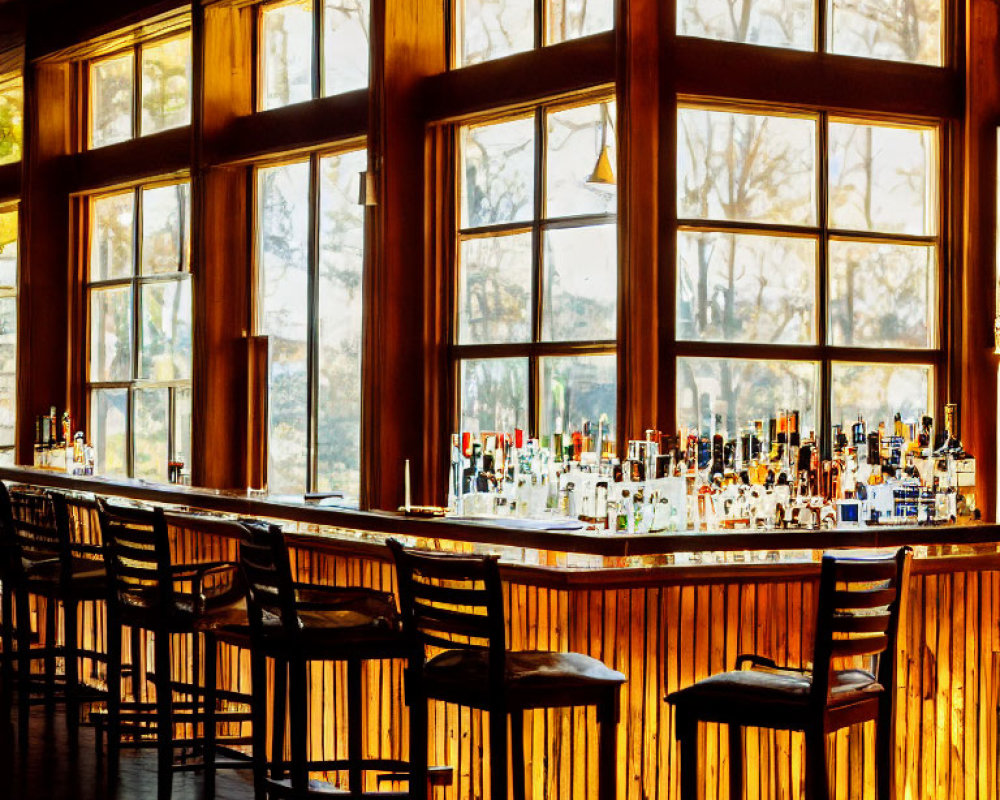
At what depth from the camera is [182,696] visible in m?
6.51

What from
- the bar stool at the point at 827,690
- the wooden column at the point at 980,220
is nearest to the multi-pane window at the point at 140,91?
the wooden column at the point at 980,220

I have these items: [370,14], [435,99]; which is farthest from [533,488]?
[370,14]

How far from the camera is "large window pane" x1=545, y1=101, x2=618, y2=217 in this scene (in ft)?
20.7

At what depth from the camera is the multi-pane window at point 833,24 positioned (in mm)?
6203

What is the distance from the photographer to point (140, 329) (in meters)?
9.17

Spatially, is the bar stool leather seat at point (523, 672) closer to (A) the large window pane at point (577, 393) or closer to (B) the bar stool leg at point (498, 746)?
(B) the bar stool leg at point (498, 746)

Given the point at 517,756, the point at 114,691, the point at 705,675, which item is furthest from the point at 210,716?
the point at 705,675

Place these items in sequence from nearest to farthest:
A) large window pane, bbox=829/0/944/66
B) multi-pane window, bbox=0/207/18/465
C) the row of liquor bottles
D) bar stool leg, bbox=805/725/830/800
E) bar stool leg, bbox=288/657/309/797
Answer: bar stool leg, bbox=805/725/830/800, bar stool leg, bbox=288/657/309/797, the row of liquor bottles, large window pane, bbox=829/0/944/66, multi-pane window, bbox=0/207/18/465

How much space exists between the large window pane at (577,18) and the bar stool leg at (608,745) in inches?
141

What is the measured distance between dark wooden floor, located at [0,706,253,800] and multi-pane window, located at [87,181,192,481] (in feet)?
8.86

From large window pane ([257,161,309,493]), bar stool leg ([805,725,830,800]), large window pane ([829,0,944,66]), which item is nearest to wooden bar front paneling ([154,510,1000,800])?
bar stool leg ([805,725,830,800])

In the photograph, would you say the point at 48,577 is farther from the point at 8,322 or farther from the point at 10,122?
the point at 10,122

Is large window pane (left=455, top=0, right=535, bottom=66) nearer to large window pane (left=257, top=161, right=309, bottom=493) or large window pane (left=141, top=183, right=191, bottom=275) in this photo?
large window pane (left=257, top=161, right=309, bottom=493)

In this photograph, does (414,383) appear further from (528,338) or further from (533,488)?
(533,488)
